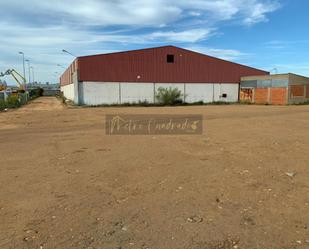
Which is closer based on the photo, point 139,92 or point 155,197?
point 155,197

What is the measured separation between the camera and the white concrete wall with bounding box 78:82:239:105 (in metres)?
37.1

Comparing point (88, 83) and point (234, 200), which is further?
point (88, 83)

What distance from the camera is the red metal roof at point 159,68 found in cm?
3738

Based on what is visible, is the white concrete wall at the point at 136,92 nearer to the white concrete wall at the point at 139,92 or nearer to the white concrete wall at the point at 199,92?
the white concrete wall at the point at 139,92

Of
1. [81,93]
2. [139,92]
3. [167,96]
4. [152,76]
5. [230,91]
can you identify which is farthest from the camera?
[230,91]

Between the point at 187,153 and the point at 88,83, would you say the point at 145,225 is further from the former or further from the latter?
the point at 88,83

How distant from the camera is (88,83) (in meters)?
36.9

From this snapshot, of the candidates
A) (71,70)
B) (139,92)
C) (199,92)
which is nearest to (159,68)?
(139,92)

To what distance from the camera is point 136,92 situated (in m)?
39.4

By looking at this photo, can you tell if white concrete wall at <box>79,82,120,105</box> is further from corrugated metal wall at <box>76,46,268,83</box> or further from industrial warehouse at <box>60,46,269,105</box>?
corrugated metal wall at <box>76,46,268,83</box>

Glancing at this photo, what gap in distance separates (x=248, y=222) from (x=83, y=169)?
4223mm

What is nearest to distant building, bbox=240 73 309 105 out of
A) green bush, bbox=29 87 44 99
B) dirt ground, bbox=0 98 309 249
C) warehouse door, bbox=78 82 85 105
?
warehouse door, bbox=78 82 85 105

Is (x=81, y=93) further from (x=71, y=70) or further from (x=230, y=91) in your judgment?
(x=230, y=91)

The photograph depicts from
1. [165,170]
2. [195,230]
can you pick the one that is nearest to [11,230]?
[195,230]
